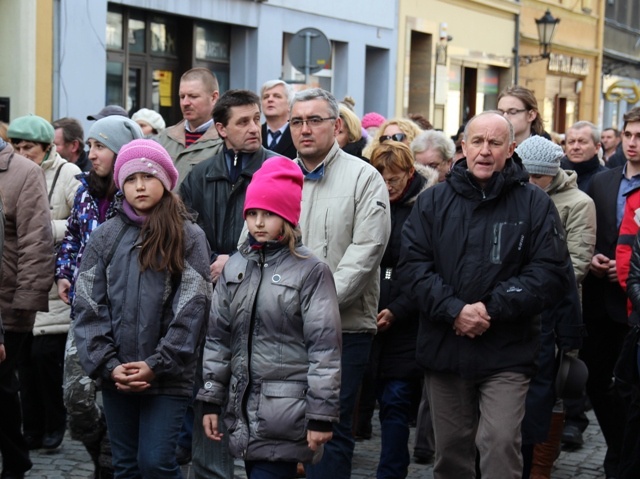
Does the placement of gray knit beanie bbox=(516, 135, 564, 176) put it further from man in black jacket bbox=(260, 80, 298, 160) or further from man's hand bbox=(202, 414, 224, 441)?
man's hand bbox=(202, 414, 224, 441)

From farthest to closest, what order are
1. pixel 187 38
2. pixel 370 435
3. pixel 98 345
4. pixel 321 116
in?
pixel 187 38 < pixel 370 435 < pixel 321 116 < pixel 98 345

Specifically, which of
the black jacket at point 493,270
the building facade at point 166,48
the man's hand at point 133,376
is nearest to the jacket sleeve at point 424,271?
the black jacket at point 493,270

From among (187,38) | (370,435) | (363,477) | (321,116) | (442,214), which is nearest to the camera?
(442,214)

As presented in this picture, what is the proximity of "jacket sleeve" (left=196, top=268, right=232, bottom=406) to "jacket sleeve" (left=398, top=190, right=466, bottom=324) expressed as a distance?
1046 millimetres

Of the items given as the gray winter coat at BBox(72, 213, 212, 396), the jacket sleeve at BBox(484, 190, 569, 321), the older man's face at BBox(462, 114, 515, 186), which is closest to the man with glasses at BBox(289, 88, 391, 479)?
the older man's face at BBox(462, 114, 515, 186)

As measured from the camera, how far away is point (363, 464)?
26.5 ft

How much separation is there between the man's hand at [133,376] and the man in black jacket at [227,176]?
45.0 inches

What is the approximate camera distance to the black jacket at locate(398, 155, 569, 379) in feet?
19.6

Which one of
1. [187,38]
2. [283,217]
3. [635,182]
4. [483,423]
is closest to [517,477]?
[483,423]

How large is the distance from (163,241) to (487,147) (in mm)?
1590

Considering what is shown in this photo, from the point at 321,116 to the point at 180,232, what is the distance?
1111mm

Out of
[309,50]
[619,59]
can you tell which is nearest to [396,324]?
[309,50]

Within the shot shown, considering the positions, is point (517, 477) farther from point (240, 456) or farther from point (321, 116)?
point (321, 116)

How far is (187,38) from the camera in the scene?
19.0 metres
